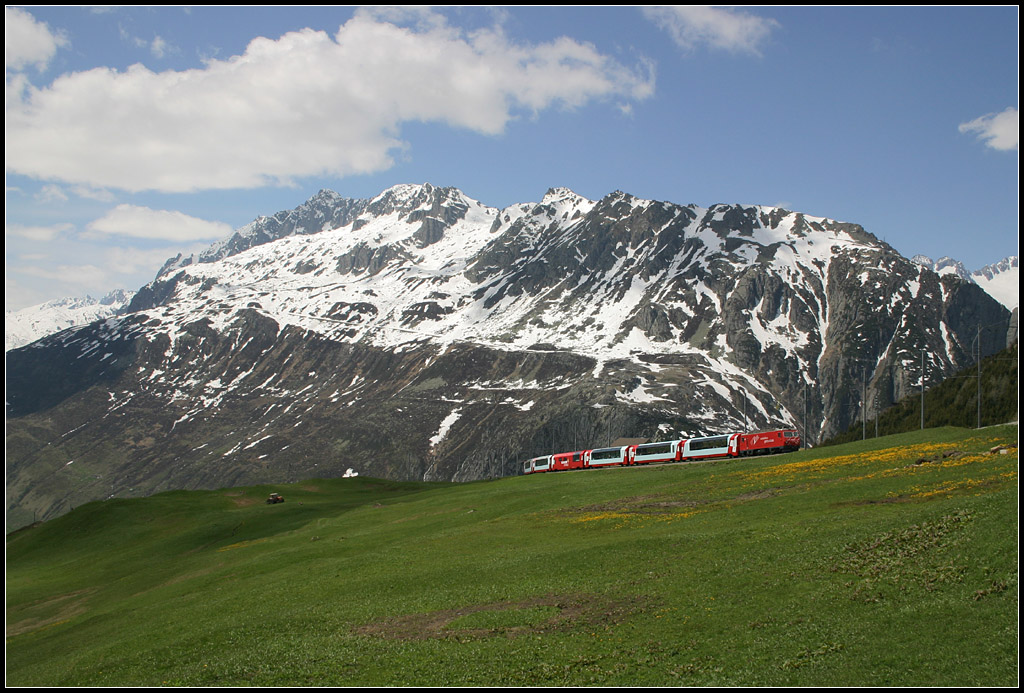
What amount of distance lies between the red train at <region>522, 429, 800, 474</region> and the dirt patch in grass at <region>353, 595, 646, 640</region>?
63.4m

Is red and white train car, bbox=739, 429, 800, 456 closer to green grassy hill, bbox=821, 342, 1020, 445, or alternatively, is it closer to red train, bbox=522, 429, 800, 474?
red train, bbox=522, 429, 800, 474

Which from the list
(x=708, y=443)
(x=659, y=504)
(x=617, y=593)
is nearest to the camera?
(x=617, y=593)

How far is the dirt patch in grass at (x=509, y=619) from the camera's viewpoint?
102 ft

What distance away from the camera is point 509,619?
32656 millimetres

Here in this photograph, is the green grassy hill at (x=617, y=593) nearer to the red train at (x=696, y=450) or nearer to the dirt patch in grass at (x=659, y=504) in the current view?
the dirt patch in grass at (x=659, y=504)

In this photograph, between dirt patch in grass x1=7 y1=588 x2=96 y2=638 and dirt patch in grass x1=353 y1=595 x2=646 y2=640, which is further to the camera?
dirt patch in grass x1=7 y1=588 x2=96 y2=638

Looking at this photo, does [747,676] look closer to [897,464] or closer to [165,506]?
[897,464]

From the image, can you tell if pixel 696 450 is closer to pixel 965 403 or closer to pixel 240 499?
pixel 240 499

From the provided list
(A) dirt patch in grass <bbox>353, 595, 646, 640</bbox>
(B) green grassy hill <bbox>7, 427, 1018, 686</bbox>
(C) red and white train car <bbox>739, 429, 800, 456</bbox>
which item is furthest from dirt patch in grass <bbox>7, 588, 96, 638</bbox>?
(C) red and white train car <bbox>739, 429, 800, 456</bbox>

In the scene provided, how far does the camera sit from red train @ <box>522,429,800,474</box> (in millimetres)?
92625

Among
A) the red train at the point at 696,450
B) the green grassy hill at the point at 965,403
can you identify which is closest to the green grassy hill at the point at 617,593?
the red train at the point at 696,450

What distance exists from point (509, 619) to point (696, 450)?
233ft

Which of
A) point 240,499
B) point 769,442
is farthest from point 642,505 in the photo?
point 240,499

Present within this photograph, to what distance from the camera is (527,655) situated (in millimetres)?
28047
